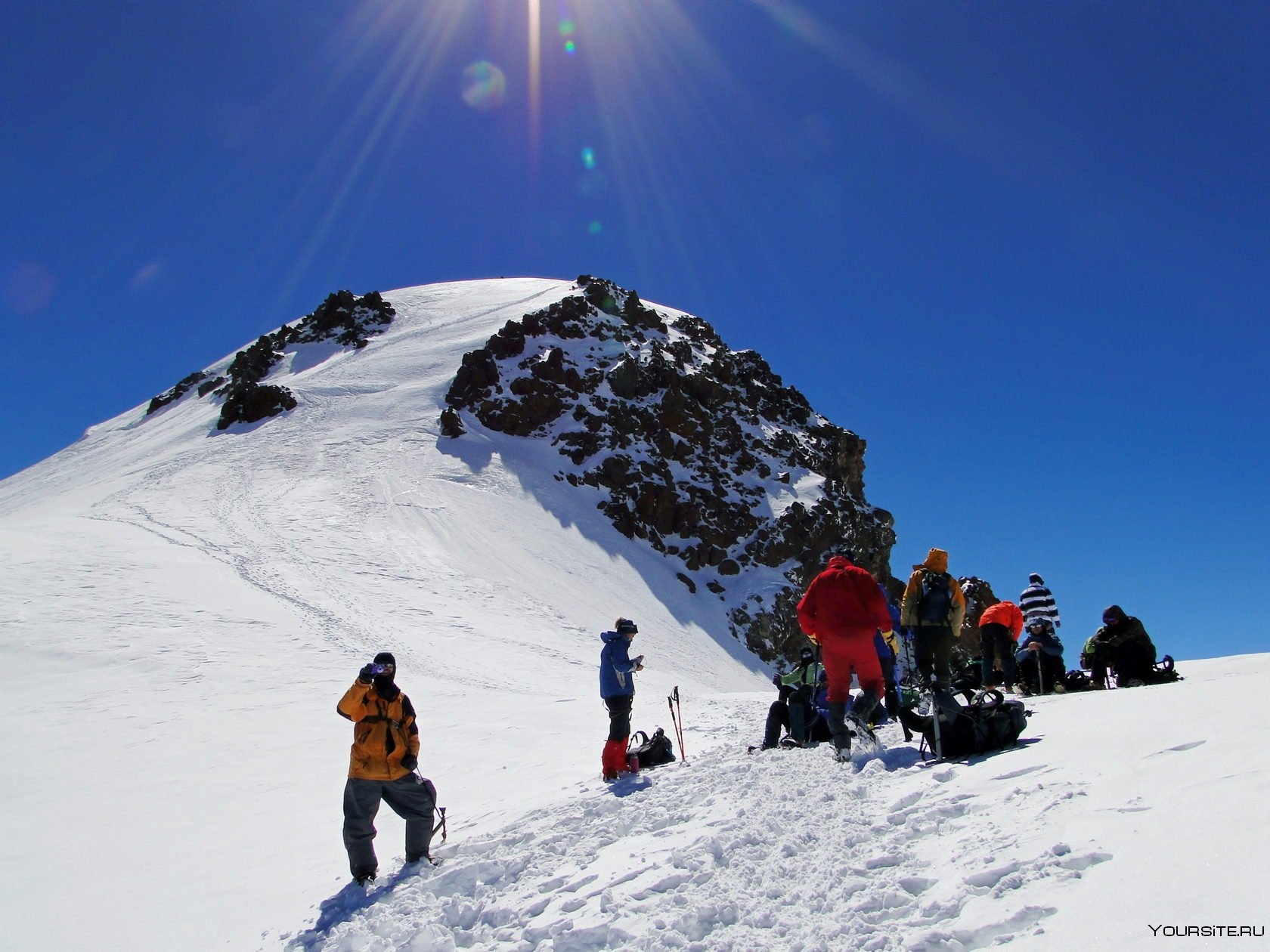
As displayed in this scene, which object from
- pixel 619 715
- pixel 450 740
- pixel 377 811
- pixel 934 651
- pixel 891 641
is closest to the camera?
pixel 377 811

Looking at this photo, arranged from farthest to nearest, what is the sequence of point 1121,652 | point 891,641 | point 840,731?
point 891,641
point 1121,652
point 840,731

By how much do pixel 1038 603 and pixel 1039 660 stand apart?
5.98ft

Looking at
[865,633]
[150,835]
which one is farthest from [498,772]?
[865,633]

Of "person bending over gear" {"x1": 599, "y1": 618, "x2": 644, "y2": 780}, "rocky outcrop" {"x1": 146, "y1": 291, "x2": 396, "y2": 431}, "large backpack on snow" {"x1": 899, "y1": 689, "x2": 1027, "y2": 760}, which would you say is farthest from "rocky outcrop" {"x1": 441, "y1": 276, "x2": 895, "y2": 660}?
"large backpack on snow" {"x1": 899, "y1": 689, "x2": 1027, "y2": 760}

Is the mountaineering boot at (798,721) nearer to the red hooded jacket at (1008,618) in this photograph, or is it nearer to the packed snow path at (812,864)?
the packed snow path at (812,864)

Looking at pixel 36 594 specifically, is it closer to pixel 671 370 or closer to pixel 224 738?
pixel 224 738

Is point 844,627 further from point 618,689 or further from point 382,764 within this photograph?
point 382,764

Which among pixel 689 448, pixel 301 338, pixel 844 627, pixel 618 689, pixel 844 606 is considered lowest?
pixel 618 689

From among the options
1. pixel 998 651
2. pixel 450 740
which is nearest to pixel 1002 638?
pixel 998 651

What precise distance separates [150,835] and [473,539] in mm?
28711

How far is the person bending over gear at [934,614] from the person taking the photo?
727cm

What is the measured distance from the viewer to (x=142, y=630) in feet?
53.1

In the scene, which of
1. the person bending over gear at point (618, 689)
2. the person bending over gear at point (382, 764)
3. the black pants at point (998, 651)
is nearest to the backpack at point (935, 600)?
the person bending over gear at point (618, 689)

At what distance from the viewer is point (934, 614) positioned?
7301mm
